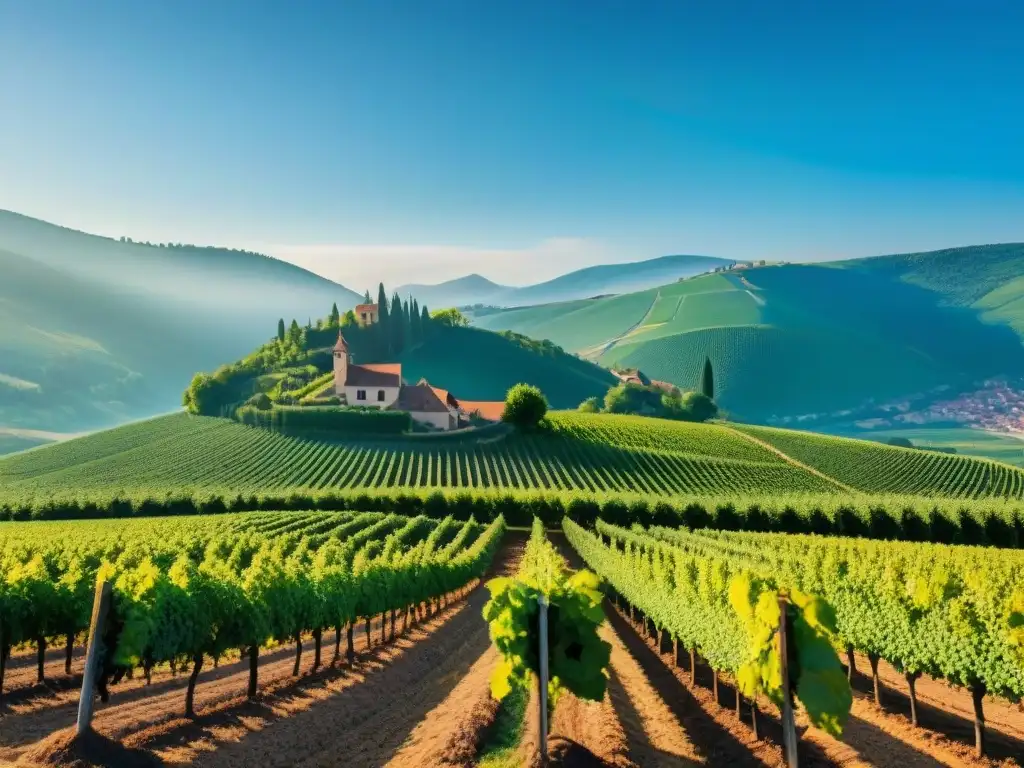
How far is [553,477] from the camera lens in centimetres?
8288

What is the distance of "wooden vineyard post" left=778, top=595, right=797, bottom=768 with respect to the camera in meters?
10.2

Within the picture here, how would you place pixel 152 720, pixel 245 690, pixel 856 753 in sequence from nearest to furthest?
pixel 856 753 < pixel 152 720 < pixel 245 690

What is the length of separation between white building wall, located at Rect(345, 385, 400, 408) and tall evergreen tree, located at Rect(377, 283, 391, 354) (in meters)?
44.7

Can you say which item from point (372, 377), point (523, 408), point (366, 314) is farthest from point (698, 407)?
point (366, 314)

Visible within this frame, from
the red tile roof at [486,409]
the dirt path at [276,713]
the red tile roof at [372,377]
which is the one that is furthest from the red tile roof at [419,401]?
the dirt path at [276,713]

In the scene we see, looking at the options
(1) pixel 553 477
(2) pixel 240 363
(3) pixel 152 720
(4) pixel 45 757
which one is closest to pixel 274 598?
(3) pixel 152 720

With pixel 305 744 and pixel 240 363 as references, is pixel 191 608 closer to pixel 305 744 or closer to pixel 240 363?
pixel 305 744

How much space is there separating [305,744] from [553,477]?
68299 mm

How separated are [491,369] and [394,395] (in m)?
62.9

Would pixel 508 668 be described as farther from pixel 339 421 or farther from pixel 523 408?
pixel 339 421

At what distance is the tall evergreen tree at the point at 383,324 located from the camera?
158750 millimetres

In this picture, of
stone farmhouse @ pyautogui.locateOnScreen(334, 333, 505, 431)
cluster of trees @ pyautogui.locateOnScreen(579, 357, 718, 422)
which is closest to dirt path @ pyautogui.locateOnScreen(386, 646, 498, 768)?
stone farmhouse @ pyautogui.locateOnScreen(334, 333, 505, 431)

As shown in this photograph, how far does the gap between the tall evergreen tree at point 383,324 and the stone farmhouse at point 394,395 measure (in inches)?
1551

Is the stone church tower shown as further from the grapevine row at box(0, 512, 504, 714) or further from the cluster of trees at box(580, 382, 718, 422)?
the grapevine row at box(0, 512, 504, 714)
